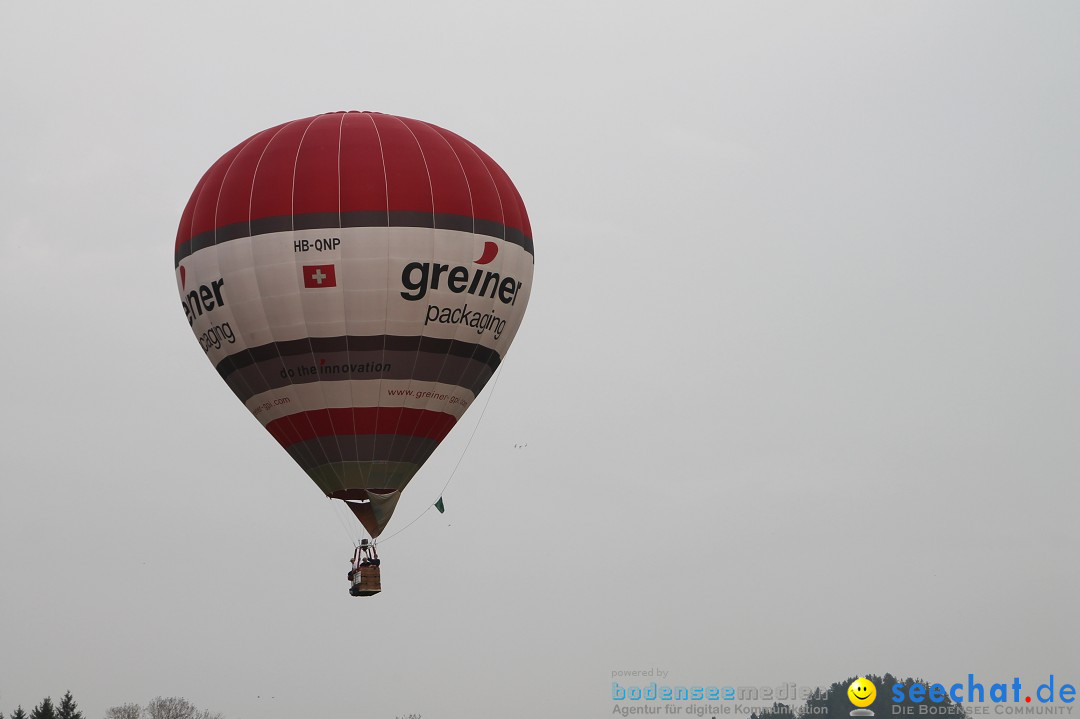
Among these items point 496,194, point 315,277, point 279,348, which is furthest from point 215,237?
point 496,194

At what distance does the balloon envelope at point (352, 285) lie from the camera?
32.4 m

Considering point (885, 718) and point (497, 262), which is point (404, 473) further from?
point (885, 718)

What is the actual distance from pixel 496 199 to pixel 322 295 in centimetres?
446

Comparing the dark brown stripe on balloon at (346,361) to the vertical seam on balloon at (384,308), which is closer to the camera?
the vertical seam on balloon at (384,308)

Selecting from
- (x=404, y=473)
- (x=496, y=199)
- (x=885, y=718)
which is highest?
(x=496, y=199)

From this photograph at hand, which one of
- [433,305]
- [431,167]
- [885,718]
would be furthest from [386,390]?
[885,718]

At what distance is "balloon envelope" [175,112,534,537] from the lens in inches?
1275

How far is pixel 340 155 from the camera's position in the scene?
32906 mm

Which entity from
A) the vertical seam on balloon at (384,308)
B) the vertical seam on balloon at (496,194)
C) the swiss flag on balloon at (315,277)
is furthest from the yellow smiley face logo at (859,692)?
the swiss flag on balloon at (315,277)

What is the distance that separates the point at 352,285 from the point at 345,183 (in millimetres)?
2121

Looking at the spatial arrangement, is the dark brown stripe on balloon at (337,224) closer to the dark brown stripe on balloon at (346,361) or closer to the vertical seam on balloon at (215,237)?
the vertical seam on balloon at (215,237)

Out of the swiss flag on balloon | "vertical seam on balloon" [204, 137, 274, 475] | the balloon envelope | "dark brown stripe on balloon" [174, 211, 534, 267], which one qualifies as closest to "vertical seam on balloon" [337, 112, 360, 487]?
the balloon envelope

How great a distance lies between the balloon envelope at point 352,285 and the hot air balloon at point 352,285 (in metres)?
0.03

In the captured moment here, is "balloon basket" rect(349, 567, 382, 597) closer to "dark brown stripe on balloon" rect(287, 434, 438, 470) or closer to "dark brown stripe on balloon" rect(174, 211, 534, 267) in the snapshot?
"dark brown stripe on balloon" rect(287, 434, 438, 470)
